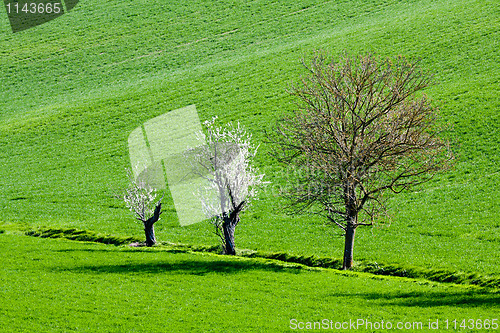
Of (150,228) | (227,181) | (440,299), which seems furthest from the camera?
(150,228)

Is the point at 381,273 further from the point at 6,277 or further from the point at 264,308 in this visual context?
the point at 6,277

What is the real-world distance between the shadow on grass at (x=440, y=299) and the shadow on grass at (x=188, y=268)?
601cm

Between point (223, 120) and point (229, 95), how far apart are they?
6.83 metres

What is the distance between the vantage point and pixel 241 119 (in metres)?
53.7

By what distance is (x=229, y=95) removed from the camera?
197 feet

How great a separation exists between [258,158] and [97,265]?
2122 cm

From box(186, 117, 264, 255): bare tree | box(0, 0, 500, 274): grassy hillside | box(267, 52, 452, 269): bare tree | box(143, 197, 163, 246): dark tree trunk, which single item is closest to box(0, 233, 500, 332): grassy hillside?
box(186, 117, 264, 255): bare tree

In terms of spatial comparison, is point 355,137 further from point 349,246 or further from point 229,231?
point 229,231

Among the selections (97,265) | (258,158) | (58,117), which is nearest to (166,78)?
(58,117)

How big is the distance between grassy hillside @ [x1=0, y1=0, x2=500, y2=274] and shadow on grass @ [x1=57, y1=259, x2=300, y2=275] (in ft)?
14.4

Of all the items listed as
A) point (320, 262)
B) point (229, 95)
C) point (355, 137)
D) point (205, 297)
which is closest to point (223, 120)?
point (229, 95)

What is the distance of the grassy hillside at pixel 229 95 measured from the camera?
112 ft

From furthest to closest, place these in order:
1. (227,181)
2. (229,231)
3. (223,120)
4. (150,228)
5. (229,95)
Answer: (229,95) → (223,120) → (150,228) → (229,231) → (227,181)

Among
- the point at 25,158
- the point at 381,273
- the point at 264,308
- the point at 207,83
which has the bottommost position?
the point at 381,273
